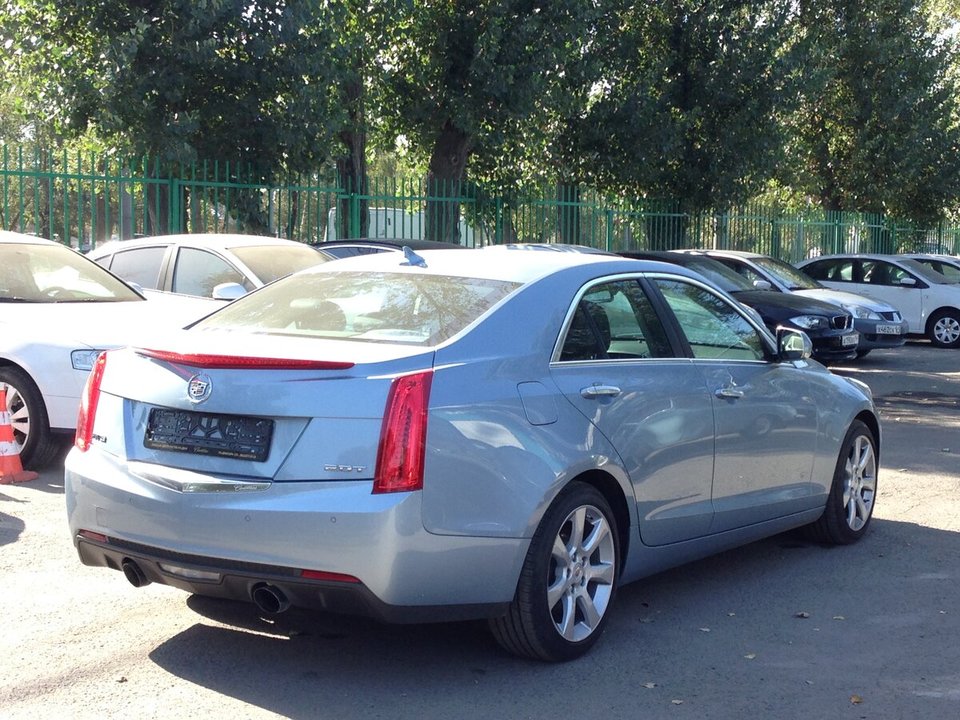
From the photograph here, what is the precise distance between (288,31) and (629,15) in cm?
1019

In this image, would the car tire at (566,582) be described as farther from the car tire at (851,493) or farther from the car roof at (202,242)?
the car roof at (202,242)

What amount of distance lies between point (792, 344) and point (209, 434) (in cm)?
317

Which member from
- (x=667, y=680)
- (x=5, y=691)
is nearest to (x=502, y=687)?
(x=667, y=680)

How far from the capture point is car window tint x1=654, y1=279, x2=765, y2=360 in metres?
6.00

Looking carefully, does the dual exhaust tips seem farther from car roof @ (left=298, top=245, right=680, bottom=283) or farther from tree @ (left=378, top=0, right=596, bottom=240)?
tree @ (left=378, top=0, right=596, bottom=240)

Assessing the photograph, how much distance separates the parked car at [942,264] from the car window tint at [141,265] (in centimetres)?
1500

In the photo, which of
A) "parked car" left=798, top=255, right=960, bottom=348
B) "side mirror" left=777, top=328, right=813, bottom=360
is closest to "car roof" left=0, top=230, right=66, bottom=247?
"side mirror" left=777, top=328, right=813, bottom=360

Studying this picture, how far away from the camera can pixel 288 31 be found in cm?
1669

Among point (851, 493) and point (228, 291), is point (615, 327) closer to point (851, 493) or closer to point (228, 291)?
point (851, 493)

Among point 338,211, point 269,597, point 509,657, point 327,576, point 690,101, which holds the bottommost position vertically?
point 509,657

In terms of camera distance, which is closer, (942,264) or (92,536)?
(92,536)

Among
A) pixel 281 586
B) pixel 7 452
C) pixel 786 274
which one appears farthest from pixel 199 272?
pixel 786 274

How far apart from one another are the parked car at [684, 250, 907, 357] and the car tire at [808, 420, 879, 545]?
10.2m

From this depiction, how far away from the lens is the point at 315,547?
4336mm
